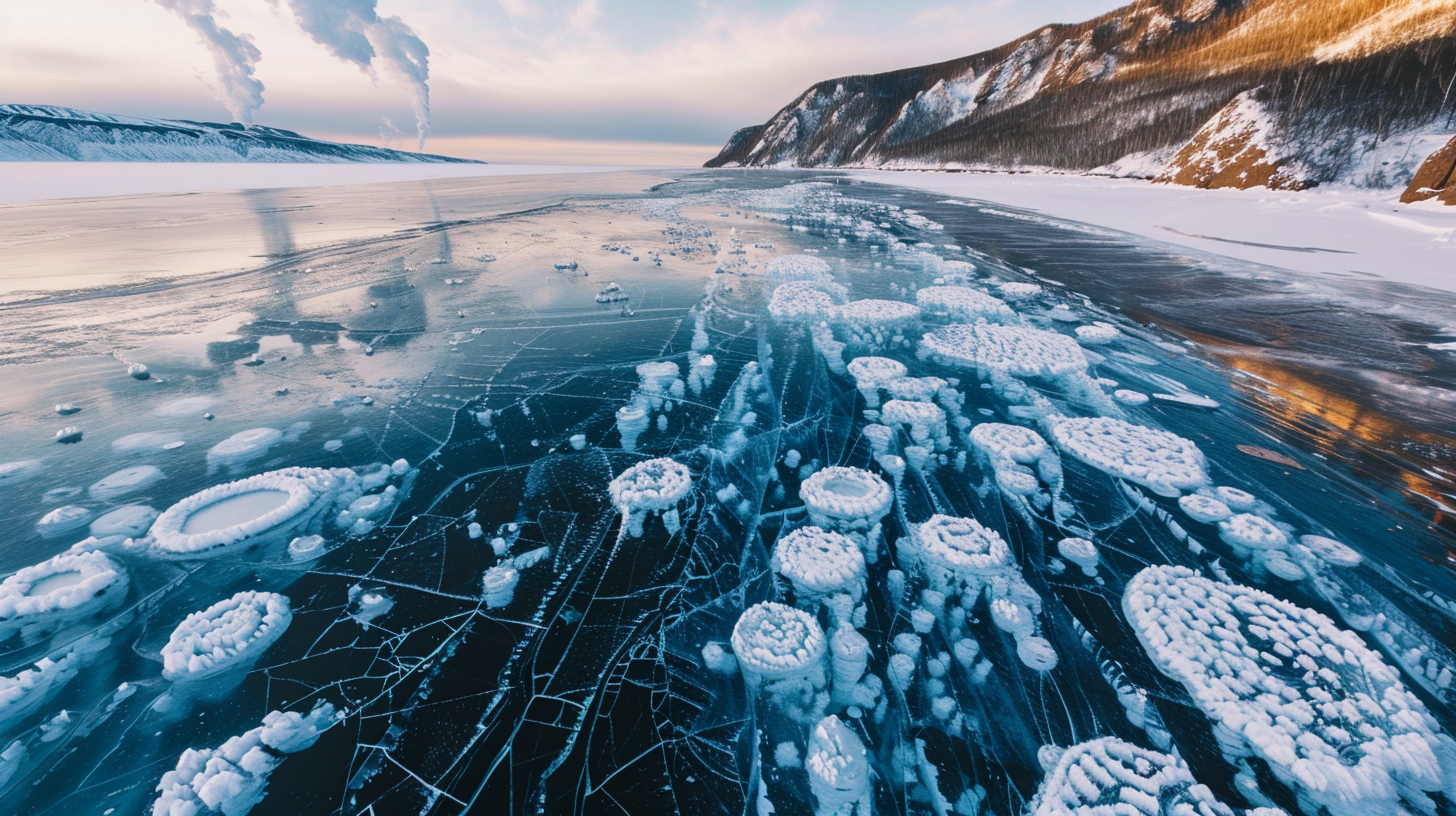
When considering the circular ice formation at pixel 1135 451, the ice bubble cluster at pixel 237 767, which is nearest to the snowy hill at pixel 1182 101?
the circular ice formation at pixel 1135 451

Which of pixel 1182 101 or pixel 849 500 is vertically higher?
pixel 1182 101

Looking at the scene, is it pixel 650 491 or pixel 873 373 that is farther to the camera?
pixel 873 373

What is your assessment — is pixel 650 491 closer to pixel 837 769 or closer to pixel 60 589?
pixel 837 769

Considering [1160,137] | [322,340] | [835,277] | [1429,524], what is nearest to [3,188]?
[322,340]

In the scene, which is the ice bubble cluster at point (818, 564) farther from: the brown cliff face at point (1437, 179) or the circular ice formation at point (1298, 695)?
the brown cliff face at point (1437, 179)

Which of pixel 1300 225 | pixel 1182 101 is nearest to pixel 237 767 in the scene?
pixel 1300 225

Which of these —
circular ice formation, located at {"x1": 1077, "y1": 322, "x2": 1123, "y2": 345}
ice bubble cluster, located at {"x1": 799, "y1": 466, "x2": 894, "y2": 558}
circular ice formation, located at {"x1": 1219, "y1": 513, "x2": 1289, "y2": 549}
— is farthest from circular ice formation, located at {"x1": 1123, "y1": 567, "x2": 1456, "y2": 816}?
circular ice formation, located at {"x1": 1077, "y1": 322, "x2": 1123, "y2": 345}

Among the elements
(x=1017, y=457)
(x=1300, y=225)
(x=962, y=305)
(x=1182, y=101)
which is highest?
(x=1182, y=101)
